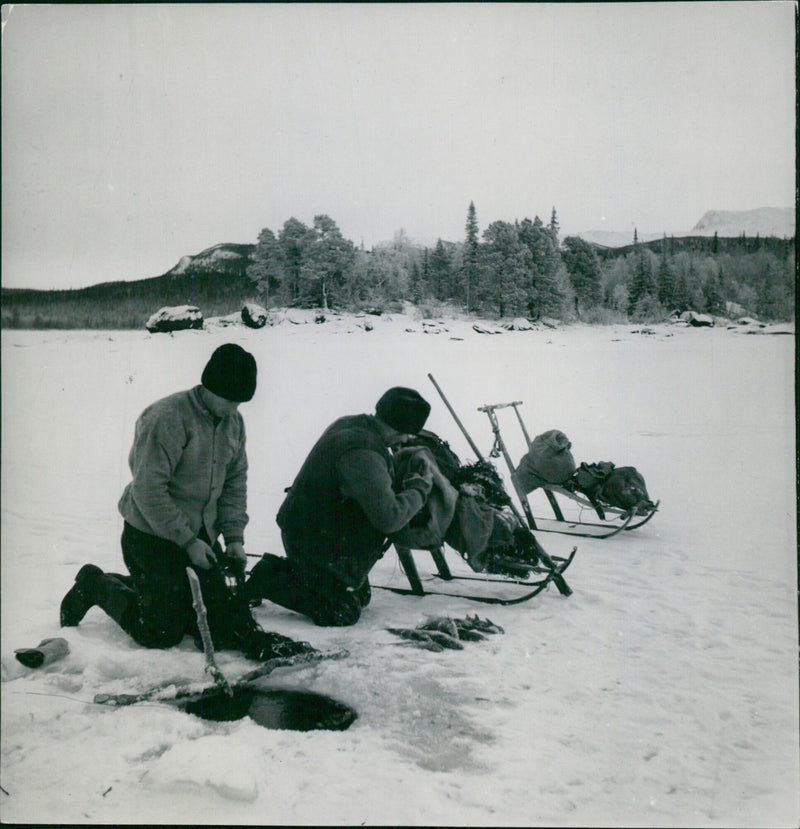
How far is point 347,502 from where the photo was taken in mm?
3092

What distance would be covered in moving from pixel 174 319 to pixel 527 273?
179 centimetres

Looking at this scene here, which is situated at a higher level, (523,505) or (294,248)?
(294,248)

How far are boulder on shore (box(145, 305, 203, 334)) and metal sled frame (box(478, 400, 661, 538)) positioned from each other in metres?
1.54

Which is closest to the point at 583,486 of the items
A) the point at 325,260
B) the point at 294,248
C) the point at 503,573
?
the point at 503,573

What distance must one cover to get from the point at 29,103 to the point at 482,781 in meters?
3.52

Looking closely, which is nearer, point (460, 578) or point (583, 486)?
point (460, 578)

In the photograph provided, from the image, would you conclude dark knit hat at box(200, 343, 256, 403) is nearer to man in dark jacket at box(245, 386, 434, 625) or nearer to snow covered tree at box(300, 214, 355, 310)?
man in dark jacket at box(245, 386, 434, 625)

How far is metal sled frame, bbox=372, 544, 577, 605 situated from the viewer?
11.0 ft

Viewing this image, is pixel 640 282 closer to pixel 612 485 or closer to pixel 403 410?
pixel 612 485

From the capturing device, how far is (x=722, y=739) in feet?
8.77

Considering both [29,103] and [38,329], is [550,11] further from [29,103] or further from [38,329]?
[38,329]

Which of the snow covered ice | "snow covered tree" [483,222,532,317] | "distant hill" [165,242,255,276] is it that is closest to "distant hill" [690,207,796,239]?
the snow covered ice

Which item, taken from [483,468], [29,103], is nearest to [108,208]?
[29,103]

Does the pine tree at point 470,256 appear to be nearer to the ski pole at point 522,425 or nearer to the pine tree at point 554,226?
the pine tree at point 554,226
